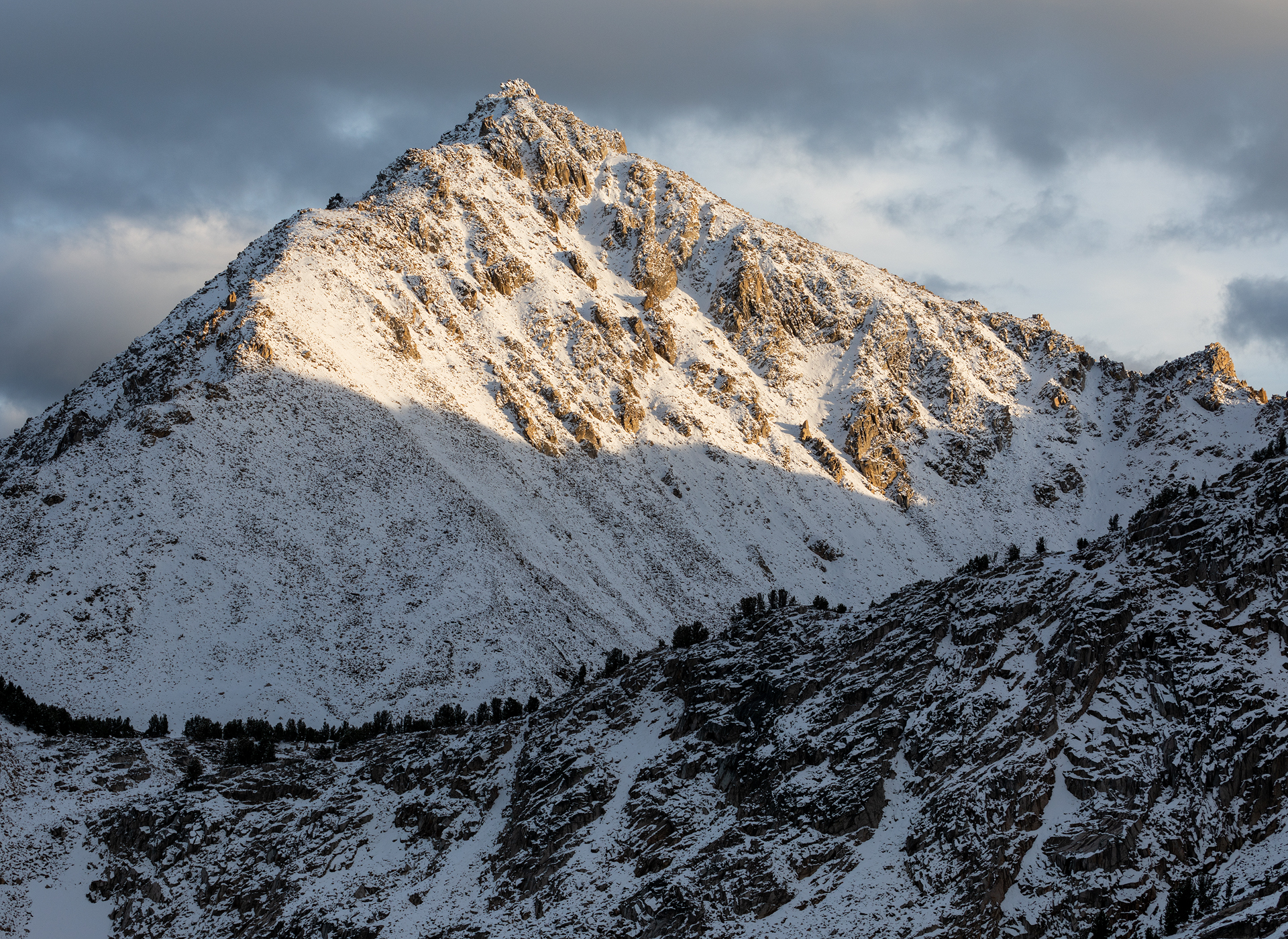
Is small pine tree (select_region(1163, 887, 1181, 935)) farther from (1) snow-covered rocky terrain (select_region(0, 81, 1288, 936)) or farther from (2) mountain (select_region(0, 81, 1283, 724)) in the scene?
(2) mountain (select_region(0, 81, 1283, 724))

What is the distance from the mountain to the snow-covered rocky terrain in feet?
1.83

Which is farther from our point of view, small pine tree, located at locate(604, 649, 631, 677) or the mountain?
the mountain

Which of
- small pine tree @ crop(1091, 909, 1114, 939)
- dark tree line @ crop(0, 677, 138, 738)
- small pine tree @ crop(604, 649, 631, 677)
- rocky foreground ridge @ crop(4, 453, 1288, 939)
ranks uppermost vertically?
dark tree line @ crop(0, 677, 138, 738)

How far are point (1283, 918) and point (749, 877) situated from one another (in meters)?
27.0

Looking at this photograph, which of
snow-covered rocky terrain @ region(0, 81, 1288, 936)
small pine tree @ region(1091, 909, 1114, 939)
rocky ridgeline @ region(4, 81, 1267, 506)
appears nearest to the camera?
small pine tree @ region(1091, 909, 1114, 939)

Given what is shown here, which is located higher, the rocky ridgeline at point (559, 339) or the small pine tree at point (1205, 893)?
the rocky ridgeline at point (559, 339)

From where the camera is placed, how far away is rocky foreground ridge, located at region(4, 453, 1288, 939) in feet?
168

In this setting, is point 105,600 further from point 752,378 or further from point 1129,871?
point 752,378

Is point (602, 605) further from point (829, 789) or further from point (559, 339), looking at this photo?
point (829, 789)

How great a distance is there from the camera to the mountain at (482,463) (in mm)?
101688

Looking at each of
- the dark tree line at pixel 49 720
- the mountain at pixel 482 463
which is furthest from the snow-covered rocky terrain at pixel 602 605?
the dark tree line at pixel 49 720

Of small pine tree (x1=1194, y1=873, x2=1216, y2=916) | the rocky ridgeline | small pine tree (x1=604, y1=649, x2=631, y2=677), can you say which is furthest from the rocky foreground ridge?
the rocky ridgeline

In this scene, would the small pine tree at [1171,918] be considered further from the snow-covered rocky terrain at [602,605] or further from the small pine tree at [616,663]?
the small pine tree at [616,663]

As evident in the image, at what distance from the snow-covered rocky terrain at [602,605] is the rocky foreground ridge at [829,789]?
242 millimetres
